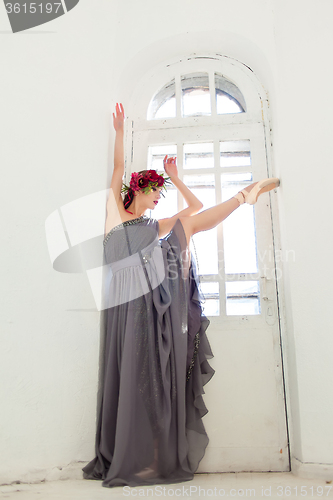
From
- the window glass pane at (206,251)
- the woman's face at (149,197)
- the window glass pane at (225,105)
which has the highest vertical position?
the window glass pane at (225,105)

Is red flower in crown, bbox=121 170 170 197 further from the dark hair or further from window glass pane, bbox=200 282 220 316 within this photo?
window glass pane, bbox=200 282 220 316

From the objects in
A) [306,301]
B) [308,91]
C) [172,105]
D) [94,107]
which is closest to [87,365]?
[306,301]

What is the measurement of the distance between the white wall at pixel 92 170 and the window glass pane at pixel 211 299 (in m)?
0.40

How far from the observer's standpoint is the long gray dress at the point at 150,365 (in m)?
1.60

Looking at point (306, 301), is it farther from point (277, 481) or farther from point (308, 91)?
point (308, 91)

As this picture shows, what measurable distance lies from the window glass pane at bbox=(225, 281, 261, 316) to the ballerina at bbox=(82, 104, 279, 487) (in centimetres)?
30

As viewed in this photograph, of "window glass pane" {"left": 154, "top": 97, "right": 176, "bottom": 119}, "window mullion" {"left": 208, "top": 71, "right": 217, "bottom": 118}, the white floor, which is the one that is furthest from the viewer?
"window glass pane" {"left": 154, "top": 97, "right": 176, "bottom": 119}

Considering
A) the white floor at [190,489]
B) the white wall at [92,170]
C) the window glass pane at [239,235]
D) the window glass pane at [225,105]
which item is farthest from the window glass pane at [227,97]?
the white floor at [190,489]

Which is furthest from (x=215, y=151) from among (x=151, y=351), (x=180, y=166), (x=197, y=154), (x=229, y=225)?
(x=151, y=351)

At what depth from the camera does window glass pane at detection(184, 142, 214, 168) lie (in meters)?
2.36

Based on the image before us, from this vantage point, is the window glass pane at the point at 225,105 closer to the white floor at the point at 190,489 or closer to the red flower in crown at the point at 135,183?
the red flower in crown at the point at 135,183

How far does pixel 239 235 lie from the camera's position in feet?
7.24

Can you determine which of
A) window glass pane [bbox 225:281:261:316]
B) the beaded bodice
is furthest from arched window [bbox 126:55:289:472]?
the beaded bodice

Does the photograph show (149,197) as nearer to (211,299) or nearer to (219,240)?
(219,240)
